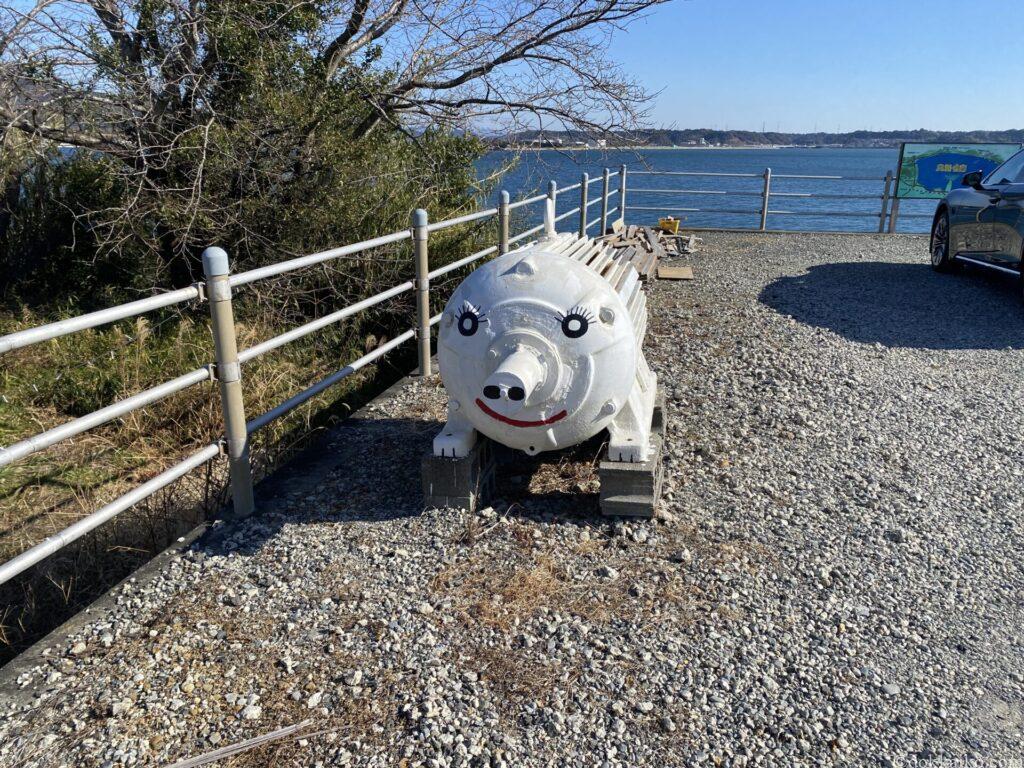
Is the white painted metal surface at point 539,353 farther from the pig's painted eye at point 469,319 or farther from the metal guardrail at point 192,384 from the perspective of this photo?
the metal guardrail at point 192,384

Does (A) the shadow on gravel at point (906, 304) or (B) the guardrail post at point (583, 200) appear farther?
(B) the guardrail post at point (583, 200)

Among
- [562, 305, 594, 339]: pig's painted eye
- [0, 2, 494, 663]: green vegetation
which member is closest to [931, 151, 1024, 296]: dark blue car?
[0, 2, 494, 663]: green vegetation

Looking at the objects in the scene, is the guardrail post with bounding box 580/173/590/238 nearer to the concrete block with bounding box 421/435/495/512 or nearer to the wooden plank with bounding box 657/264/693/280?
the wooden plank with bounding box 657/264/693/280

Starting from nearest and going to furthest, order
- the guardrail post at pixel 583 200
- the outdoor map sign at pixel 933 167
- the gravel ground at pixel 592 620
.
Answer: the gravel ground at pixel 592 620
the guardrail post at pixel 583 200
the outdoor map sign at pixel 933 167

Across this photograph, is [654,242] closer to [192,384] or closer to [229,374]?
[192,384]

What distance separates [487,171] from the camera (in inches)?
460

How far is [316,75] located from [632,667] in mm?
7671

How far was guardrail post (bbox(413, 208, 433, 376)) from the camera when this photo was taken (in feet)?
19.8

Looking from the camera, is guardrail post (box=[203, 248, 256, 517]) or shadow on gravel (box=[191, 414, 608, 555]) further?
shadow on gravel (box=[191, 414, 608, 555])

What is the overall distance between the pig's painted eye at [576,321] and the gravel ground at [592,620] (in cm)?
98

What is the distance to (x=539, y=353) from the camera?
142 inches

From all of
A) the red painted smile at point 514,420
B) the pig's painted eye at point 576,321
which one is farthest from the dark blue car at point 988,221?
the red painted smile at point 514,420

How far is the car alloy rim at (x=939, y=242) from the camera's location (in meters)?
11.1

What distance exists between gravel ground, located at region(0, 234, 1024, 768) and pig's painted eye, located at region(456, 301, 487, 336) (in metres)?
0.95
